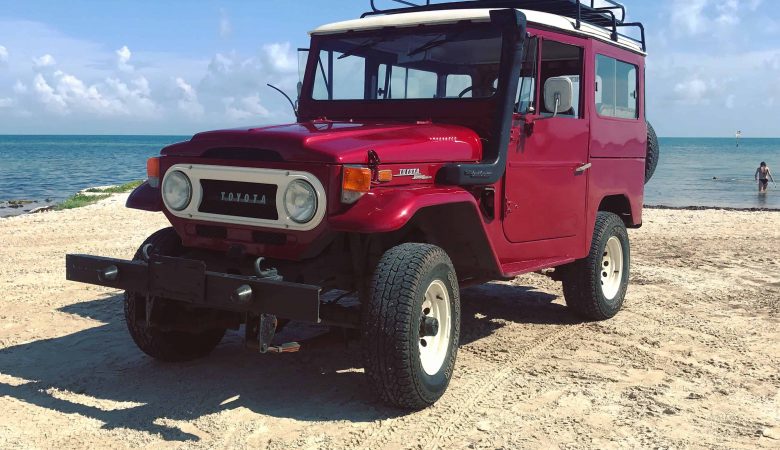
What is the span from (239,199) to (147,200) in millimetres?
864

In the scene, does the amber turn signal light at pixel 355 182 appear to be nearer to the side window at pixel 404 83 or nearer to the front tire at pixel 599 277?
the side window at pixel 404 83

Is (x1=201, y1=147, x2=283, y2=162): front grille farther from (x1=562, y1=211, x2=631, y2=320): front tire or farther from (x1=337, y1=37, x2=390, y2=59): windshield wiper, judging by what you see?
(x1=562, y1=211, x2=631, y2=320): front tire

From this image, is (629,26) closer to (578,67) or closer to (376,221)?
(578,67)

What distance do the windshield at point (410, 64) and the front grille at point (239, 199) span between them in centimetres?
173

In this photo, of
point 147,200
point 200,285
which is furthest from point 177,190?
point 200,285

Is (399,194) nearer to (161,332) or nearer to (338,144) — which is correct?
(338,144)

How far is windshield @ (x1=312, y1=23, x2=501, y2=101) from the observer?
5.30 meters

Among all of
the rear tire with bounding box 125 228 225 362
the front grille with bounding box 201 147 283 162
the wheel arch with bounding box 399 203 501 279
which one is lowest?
the rear tire with bounding box 125 228 225 362

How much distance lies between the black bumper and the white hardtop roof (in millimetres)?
2446

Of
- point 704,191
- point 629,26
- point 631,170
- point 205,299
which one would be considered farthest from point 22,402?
point 704,191

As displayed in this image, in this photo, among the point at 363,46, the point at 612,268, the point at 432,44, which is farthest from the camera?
the point at 612,268

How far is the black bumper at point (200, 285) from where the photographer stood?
12.8 ft

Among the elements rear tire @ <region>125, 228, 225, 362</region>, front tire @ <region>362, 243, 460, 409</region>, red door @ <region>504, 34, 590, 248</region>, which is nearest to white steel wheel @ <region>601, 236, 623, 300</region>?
red door @ <region>504, 34, 590, 248</region>

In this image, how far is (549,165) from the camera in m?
5.72
